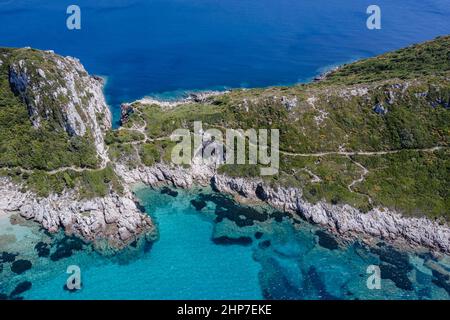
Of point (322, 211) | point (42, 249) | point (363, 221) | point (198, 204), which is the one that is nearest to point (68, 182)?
point (42, 249)

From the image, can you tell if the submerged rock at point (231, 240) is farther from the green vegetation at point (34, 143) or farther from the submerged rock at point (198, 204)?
the green vegetation at point (34, 143)

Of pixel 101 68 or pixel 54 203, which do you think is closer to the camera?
pixel 54 203

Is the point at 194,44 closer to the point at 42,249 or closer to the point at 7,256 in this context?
Answer: the point at 42,249

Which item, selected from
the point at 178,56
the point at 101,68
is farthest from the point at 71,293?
the point at 178,56

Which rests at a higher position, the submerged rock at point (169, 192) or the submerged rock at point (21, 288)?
the submerged rock at point (169, 192)

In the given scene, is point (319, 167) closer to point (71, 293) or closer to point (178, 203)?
point (178, 203)

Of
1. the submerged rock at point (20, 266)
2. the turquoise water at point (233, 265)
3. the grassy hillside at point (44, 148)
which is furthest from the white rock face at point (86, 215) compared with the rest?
the submerged rock at point (20, 266)
